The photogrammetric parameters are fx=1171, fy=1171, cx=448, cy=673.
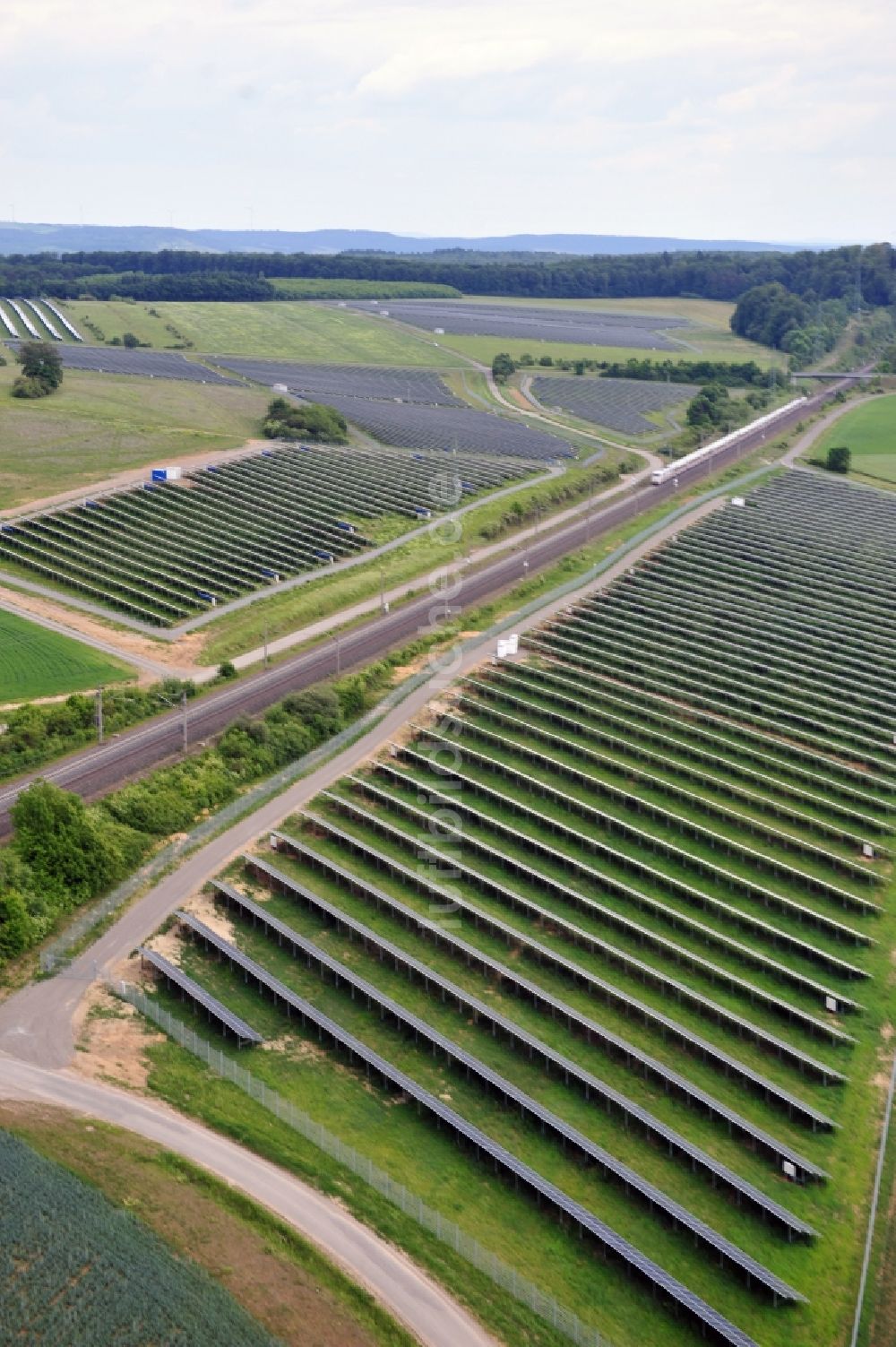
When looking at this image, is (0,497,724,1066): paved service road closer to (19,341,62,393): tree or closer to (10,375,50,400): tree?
(10,375,50,400): tree

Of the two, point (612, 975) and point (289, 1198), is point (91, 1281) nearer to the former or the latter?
point (289, 1198)

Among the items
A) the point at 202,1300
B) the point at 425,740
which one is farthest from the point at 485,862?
the point at 202,1300

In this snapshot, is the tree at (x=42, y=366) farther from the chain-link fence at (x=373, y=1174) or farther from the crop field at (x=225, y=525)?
the chain-link fence at (x=373, y=1174)

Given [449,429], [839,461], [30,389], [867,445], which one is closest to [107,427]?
[30,389]

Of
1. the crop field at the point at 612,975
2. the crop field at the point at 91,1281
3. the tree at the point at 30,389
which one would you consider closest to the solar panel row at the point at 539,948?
the crop field at the point at 612,975

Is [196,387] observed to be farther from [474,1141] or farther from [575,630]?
[474,1141]

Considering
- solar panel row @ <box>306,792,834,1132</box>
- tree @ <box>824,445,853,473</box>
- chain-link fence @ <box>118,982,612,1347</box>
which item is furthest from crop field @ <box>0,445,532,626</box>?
chain-link fence @ <box>118,982,612,1347</box>
